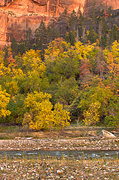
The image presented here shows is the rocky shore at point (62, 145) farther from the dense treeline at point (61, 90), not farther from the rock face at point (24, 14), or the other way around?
the rock face at point (24, 14)

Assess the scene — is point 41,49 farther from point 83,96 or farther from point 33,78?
point 83,96

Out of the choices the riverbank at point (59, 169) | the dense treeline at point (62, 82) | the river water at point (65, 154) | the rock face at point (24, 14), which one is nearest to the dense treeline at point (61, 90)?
the dense treeline at point (62, 82)

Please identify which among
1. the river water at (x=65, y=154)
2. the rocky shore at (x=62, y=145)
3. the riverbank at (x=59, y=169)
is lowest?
the rocky shore at (x=62, y=145)

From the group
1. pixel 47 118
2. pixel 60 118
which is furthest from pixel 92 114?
pixel 47 118

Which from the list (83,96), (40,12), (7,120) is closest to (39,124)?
(7,120)

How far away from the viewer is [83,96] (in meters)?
38.2

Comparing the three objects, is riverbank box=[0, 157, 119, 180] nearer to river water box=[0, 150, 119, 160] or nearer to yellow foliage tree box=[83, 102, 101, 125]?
river water box=[0, 150, 119, 160]

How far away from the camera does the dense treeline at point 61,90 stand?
97.3ft

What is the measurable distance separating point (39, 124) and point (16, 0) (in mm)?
63559

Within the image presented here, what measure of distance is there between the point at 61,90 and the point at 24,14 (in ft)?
166

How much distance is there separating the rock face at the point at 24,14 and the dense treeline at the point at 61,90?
53.8 feet

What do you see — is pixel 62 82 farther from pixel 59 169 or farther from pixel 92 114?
pixel 59 169

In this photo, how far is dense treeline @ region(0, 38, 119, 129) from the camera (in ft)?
97.3

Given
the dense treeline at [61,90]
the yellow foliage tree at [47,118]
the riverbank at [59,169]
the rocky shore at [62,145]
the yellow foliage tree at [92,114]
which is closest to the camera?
the riverbank at [59,169]
